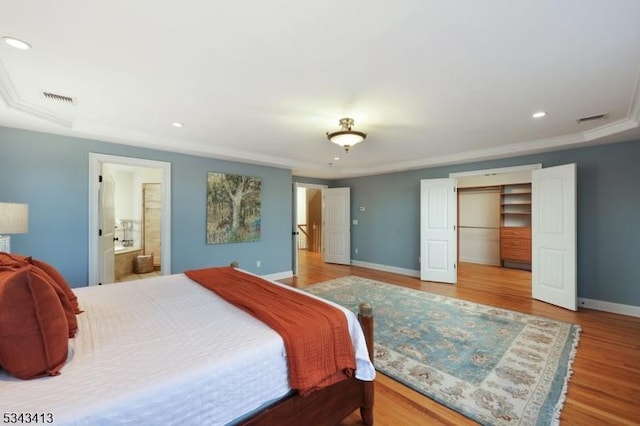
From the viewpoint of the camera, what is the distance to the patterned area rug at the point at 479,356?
6.30 ft

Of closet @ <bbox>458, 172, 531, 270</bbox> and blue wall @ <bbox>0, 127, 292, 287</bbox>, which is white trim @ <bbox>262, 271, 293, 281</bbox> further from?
closet @ <bbox>458, 172, 531, 270</bbox>

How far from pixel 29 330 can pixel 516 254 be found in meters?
8.01

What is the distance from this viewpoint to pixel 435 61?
1.95m

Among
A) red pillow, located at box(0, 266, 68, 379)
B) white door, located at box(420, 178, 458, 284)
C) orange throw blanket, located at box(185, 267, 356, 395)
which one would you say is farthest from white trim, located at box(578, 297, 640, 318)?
red pillow, located at box(0, 266, 68, 379)

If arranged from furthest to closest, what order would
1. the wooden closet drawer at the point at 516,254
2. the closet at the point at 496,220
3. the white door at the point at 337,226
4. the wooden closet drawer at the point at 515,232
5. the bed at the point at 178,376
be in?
the white door at the point at 337,226, the closet at the point at 496,220, the wooden closet drawer at the point at 515,232, the wooden closet drawer at the point at 516,254, the bed at the point at 178,376

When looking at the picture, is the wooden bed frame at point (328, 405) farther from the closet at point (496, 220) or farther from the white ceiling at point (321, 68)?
the closet at point (496, 220)

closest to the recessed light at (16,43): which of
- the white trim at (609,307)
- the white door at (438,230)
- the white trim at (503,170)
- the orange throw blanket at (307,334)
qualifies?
the orange throw blanket at (307,334)

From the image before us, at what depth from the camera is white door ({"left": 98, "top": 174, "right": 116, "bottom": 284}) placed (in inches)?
143

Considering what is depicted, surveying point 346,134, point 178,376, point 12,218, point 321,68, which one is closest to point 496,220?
point 346,134

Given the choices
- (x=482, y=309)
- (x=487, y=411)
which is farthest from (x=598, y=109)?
(x=487, y=411)

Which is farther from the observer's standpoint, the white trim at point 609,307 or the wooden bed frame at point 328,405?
the white trim at point 609,307

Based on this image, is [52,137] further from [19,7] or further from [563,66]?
[563,66]

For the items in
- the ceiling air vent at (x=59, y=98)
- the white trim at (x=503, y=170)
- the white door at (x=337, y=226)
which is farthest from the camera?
the white door at (x=337, y=226)

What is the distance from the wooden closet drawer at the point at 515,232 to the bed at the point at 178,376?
648 cm
